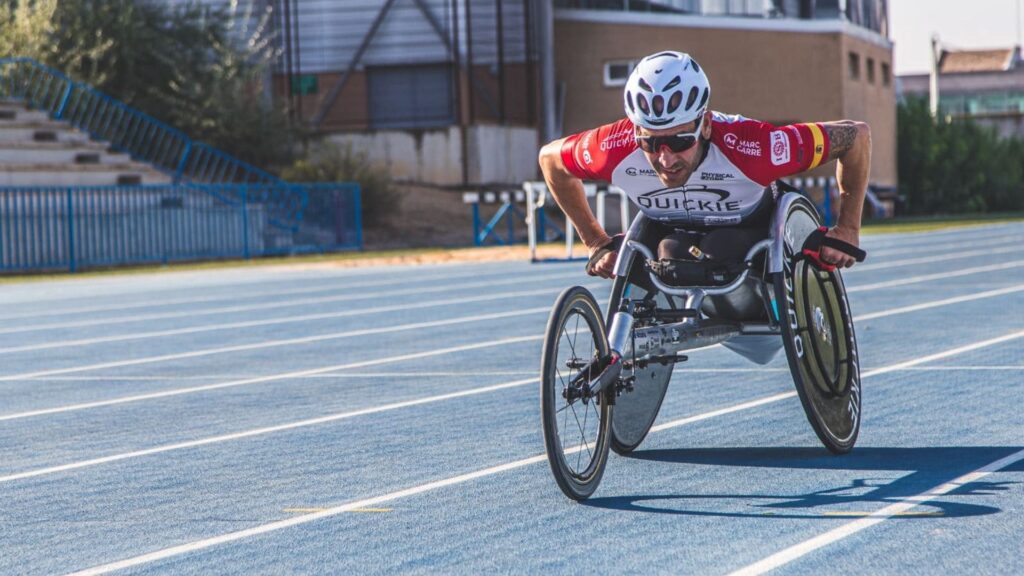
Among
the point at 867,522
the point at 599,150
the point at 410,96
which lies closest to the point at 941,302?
the point at 599,150

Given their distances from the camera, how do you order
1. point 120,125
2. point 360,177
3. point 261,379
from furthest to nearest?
point 120,125, point 360,177, point 261,379

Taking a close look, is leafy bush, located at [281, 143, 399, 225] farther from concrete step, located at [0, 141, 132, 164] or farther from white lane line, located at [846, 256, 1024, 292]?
white lane line, located at [846, 256, 1024, 292]

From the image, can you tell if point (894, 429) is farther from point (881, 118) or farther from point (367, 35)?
point (881, 118)

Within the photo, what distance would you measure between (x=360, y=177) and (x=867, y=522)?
106 ft

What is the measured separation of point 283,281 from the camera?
78.5ft

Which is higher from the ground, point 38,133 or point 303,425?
point 38,133

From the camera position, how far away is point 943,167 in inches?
2293

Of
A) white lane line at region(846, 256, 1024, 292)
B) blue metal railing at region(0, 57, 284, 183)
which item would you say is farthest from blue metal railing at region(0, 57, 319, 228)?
white lane line at region(846, 256, 1024, 292)

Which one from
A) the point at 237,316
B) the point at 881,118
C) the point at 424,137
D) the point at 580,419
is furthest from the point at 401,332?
the point at 881,118

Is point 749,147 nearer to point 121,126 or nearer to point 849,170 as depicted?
point 849,170

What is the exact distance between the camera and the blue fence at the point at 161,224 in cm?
2881

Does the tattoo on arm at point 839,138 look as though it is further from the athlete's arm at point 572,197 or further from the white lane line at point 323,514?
the white lane line at point 323,514

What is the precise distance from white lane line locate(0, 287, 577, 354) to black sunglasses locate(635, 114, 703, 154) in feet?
21.9

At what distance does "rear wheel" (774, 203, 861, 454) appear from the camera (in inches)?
266
